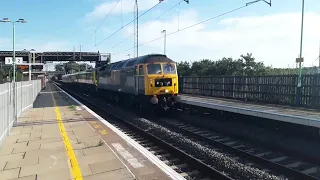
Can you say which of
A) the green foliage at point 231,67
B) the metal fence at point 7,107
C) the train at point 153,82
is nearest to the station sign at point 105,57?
the green foliage at point 231,67

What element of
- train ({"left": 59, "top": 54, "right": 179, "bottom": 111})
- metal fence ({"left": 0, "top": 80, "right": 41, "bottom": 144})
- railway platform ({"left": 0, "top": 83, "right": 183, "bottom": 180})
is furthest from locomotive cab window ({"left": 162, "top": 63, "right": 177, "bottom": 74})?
metal fence ({"left": 0, "top": 80, "right": 41, "bottom": 144})

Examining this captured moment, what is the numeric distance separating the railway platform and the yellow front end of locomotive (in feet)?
18.6

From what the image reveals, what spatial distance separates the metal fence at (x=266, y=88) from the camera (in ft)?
46.9

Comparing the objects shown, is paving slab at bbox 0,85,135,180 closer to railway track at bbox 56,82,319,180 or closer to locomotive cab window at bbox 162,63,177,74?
railway track at bbox 56,82,319,180

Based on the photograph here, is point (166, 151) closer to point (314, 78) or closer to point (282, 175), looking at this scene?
point (282, 175)

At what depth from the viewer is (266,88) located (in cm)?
1695

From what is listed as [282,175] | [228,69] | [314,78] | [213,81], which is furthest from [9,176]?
[228,69]

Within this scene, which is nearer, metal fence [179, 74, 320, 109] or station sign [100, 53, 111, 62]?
metal fence [179, 74, 320, 109]

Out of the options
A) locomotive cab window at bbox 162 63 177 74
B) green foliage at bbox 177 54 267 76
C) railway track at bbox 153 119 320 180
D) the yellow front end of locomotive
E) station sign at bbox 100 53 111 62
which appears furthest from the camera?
station sign at bbox 100 53 111 62

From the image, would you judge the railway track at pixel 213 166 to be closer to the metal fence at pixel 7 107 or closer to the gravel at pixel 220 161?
the gravel at pixel 220 161

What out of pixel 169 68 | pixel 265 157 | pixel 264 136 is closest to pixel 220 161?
pixel 265 157

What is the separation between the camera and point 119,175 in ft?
19.2

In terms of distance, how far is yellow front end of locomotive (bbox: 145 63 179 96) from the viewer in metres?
16.1

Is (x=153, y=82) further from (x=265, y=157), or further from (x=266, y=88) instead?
(x=265, y=157)
